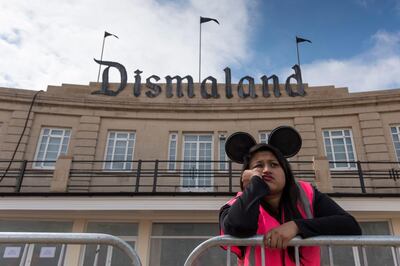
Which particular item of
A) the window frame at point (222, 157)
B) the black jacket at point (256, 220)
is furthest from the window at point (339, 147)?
the black jacket at point (256, 220)

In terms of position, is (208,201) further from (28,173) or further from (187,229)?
(28,173)

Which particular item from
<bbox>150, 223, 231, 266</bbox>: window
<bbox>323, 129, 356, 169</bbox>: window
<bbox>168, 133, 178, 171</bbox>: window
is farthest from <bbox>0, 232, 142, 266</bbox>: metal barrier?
<bbox>323, 129, 356, 169</bbox>: window

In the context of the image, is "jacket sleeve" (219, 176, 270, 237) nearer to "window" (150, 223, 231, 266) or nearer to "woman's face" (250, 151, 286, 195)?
"woman's face" (250, 151, 286, 195)

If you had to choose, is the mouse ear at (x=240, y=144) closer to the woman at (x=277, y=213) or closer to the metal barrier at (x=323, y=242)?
the woman at (x=277, y=213)

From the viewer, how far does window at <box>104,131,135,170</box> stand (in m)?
13.4

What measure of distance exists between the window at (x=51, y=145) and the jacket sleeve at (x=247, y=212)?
42.8 feet

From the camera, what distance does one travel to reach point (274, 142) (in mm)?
2398

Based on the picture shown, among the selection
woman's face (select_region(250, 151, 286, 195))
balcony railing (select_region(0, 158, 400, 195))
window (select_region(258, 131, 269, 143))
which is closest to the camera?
woman's face (select_region(250, 151, 286, 195))

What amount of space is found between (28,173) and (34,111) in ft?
10.2

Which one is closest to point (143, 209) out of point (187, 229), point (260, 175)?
point (187, 229)

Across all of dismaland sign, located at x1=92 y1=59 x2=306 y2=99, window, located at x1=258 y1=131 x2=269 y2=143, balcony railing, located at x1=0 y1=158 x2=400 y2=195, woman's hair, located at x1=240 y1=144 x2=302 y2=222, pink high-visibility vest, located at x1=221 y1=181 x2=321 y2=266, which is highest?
dismaland sign, located at x1=92 y1=59 x2=306 y2=99

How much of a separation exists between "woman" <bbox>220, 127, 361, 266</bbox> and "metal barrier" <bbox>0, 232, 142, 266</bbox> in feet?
2.31

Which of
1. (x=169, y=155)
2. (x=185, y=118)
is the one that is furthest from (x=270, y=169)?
(x=185, y=118)

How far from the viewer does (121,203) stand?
954 cm
